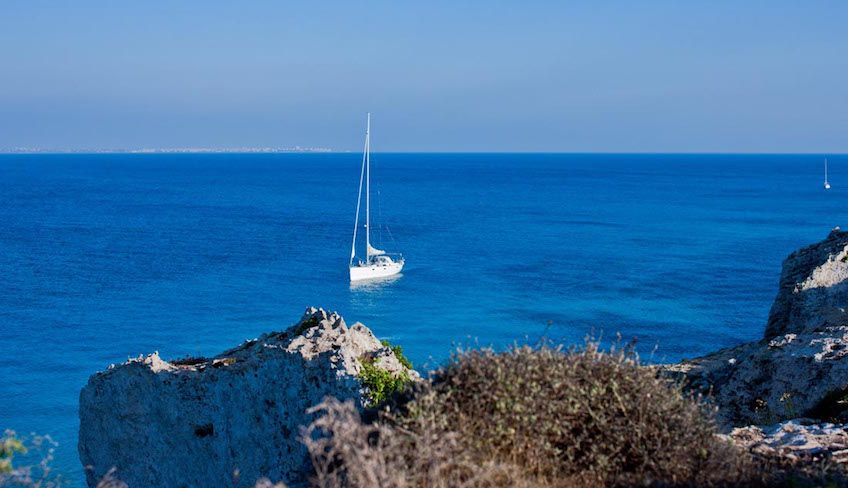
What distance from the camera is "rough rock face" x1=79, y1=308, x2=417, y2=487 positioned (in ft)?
51.0

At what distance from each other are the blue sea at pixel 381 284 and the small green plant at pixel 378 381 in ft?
26.4

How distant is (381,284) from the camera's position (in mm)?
65438

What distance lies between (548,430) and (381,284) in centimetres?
5737

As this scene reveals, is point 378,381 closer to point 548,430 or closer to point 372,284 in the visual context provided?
point 548,430

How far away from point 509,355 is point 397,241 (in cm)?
7845

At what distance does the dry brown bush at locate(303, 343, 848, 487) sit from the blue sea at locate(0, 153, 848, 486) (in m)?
13.1

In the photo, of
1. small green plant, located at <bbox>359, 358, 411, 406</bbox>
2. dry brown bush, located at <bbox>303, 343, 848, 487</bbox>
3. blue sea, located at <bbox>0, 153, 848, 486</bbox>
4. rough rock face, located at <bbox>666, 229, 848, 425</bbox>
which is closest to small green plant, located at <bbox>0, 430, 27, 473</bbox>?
dry brown bush, located at <bbox>303, 343, 848, 487</bbox>

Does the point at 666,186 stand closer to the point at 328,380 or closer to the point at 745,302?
the point at 745,302

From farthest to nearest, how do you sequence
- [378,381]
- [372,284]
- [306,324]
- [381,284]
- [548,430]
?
1. [381,284]
2. [372,284]
3. [306,324]
4. [378,381]
5. [548,430]

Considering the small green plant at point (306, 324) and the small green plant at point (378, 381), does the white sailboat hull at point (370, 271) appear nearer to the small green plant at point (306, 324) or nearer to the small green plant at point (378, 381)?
the small green plant at point (306, 324)

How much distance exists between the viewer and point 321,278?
6612cm

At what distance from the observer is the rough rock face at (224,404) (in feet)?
51.0

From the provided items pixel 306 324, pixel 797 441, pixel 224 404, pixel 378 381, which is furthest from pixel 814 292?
pixel 224 404

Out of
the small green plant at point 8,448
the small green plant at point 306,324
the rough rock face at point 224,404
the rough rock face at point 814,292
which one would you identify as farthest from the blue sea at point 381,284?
the small green plant at point 8,448
